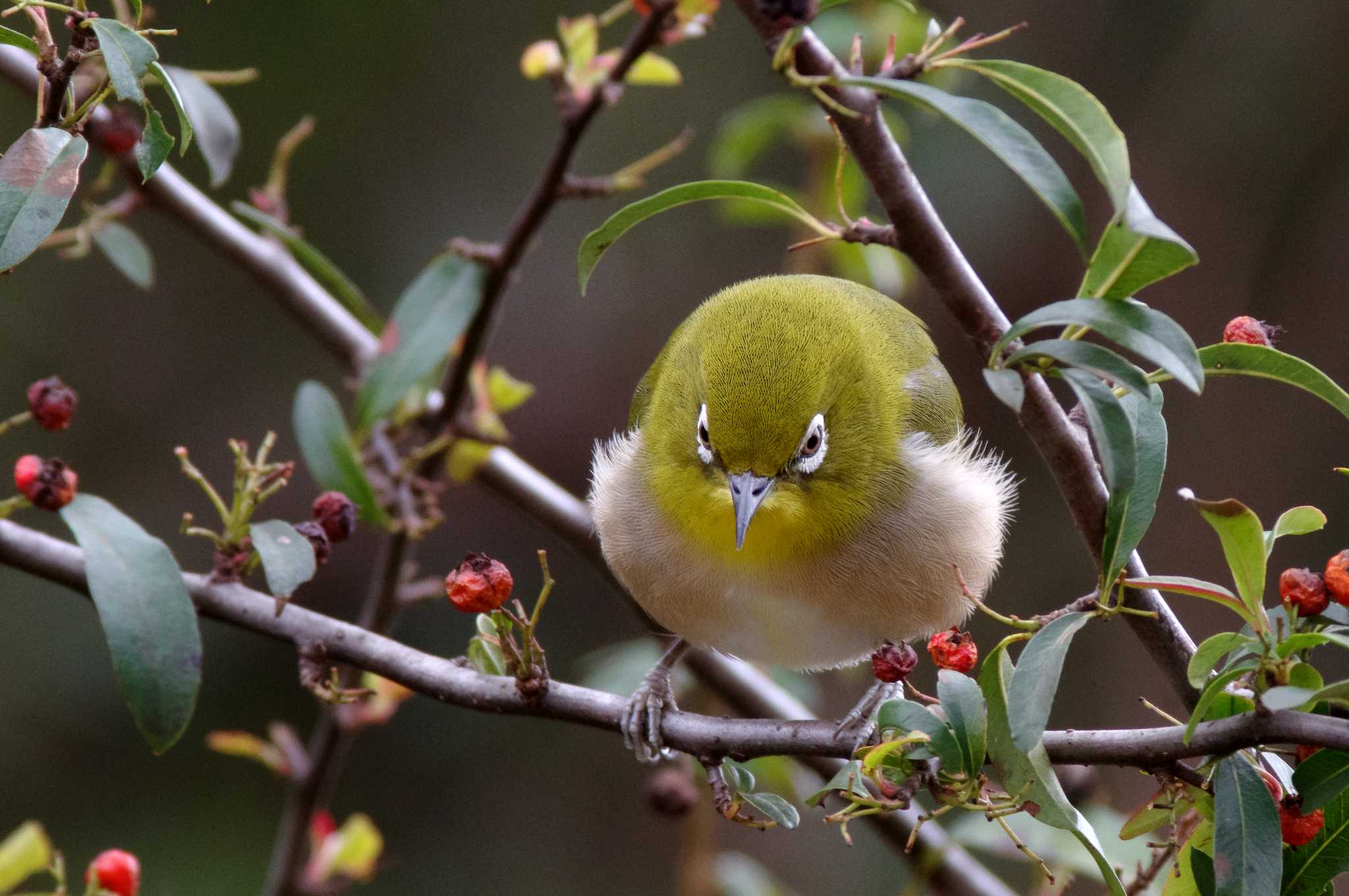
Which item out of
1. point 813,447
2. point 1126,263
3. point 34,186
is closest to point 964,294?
point 1126,263

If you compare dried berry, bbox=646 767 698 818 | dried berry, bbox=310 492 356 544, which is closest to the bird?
dried berry, bbox=646 767 698 818

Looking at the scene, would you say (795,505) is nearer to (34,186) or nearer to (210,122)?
(210,122)

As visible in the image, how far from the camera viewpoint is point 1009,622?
2031 millimetres

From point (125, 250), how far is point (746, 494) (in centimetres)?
178

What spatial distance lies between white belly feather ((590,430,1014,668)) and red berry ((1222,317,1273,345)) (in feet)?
3.68

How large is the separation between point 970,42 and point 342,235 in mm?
5859

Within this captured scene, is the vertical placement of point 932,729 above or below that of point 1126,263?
below

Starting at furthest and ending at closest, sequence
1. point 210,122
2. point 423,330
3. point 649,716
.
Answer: point 423,330 < point 210,122 < point 649,716

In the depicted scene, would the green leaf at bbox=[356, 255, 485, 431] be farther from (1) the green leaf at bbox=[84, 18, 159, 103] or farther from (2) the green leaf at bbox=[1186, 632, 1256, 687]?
(2) the green leaf at bbox=[1186, 632, 1256, 687]

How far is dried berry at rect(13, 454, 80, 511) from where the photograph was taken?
7.81 ft

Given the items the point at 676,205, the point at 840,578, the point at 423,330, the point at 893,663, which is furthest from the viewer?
the point at 423,330

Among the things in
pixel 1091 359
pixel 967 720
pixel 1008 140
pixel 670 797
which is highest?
pixel 1008 140

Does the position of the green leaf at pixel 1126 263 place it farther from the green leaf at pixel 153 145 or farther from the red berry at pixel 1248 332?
the green leaf at pixel 153 145

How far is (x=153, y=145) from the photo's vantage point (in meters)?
2.03
